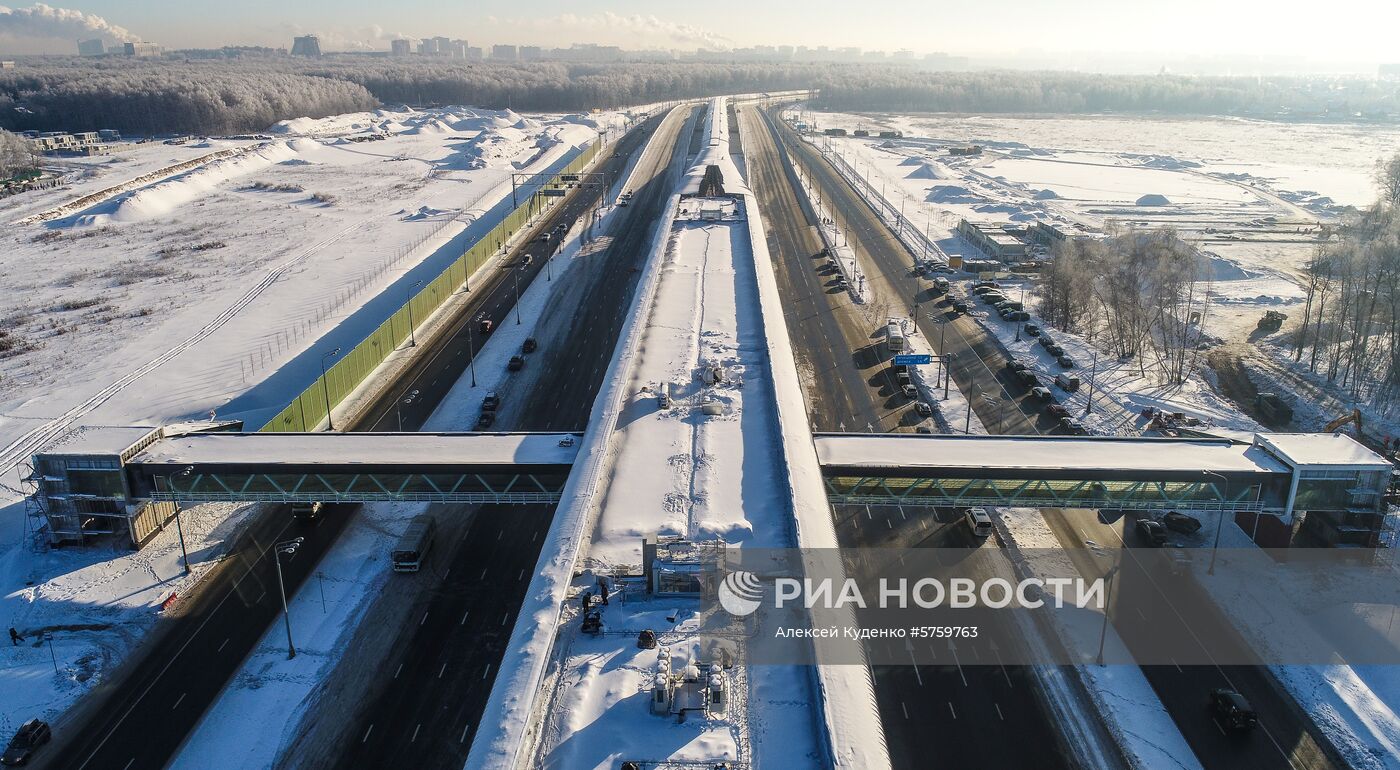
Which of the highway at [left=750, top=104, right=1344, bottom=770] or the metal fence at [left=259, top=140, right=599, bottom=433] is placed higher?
the metal fence at [left=259, top=140, right=599, bottom=433]

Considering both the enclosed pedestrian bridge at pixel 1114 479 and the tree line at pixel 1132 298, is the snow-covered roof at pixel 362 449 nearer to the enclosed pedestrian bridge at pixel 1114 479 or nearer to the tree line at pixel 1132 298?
the enclosed pedestrian bridge at pixel 1114 479

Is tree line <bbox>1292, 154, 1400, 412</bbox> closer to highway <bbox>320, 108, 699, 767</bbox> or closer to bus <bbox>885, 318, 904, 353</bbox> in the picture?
bus <bbox>885, 318, 904, 353</bbox>

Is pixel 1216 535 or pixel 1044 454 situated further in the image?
pixel 1216 535

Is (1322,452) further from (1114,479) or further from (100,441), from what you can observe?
(100,441)

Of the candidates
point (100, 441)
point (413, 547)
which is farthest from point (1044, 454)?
point (100, 441)

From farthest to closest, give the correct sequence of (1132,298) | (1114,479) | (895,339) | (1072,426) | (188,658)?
(1132,298) < (895,339) < (1072,426) < (1114,479) < (188,658)

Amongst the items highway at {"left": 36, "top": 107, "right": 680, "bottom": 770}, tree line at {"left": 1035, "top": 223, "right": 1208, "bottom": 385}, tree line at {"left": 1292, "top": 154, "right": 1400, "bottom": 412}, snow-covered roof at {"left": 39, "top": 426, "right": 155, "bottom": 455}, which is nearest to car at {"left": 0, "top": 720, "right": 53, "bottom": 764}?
highway at {"left": 36, "top": 107, "right": 680, "bottom": 770}
